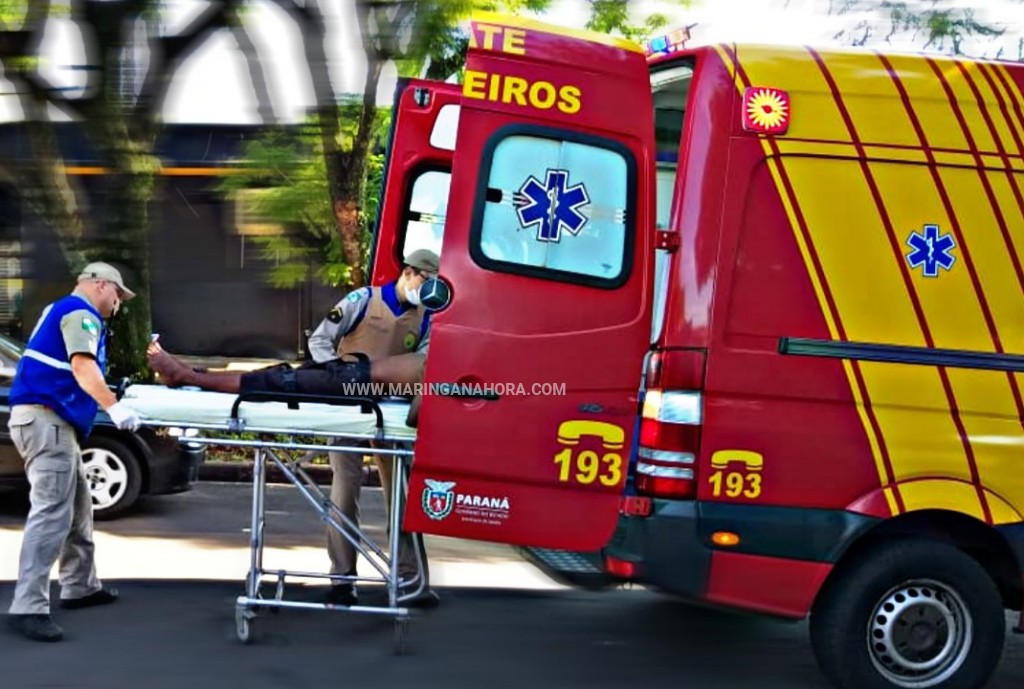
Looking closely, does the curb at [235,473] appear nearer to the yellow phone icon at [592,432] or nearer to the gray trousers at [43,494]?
the gray trousers at [43,494]

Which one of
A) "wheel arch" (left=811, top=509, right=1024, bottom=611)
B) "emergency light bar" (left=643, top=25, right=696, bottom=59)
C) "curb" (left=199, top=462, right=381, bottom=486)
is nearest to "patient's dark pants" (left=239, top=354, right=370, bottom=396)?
"emergency light bar" (left=643, top=25, right=696, bottom=59)

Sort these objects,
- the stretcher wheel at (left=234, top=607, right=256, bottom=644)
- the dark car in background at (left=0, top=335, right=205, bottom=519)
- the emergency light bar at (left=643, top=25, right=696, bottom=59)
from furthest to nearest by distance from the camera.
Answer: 1. the dark car in background at (left=0, top=335, right=205, bottom=519)
2. the stretcher wheel at (left=234, top=607, right=256, bottom=644)
3. the emergency light bar at (left=643, top=25, right=696, bottom=59)

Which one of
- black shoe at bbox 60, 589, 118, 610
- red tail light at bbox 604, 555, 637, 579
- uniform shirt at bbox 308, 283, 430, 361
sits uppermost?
uniform shirt at bbox 308, 283, 430, 361

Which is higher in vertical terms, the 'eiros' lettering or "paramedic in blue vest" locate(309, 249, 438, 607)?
the 'eiros' lettering

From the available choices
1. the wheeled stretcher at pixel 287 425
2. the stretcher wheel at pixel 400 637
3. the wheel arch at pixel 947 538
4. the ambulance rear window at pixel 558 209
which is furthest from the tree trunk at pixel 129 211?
the wheel arch at pixel 947 538

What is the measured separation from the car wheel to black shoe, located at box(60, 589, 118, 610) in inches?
87.6

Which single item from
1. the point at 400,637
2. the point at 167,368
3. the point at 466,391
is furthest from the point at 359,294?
the point at 400,637

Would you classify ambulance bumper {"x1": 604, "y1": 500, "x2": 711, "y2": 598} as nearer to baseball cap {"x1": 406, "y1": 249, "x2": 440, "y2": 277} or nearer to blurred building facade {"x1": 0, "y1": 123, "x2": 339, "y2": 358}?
baseball cap {"x1": 406, "y1": 249, "x2": 440, "y2": 277}

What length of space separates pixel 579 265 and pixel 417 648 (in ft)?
6.60

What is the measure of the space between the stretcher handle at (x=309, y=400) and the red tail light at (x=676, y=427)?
121 cm

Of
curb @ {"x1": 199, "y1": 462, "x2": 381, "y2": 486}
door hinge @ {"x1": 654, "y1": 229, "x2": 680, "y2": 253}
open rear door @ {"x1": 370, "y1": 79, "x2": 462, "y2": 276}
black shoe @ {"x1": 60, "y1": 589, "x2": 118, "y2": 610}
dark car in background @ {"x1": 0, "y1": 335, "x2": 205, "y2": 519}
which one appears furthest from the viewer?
curb @ {"x1": 199, "y1": 462, "x2": 381, "y2": 486}

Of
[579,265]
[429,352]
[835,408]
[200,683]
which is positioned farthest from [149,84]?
[835,408]

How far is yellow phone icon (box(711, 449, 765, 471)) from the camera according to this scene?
4.70 meters

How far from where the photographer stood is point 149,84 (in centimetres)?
514
